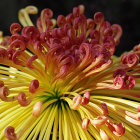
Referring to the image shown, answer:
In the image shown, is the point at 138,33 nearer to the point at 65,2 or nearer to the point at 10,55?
the point at 65,2

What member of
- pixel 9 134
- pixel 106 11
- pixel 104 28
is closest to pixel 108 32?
pixel 104 28

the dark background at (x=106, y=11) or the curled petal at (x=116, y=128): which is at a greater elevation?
the dark background at (x=106, y=11)

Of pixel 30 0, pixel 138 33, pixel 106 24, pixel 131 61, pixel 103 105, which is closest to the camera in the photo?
pixel 103 105

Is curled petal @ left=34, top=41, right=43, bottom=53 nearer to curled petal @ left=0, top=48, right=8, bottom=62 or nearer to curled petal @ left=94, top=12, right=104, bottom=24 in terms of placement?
curled petal @ left=0, top=48, right=8, bottom=62

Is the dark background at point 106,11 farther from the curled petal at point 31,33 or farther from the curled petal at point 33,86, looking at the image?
the curled petal at point 33,86

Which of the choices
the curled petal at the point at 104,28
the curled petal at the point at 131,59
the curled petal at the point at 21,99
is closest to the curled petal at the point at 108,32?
the curled petal at the point at 104,28

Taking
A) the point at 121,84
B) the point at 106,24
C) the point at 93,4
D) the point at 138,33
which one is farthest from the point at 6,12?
the point at 121,84
